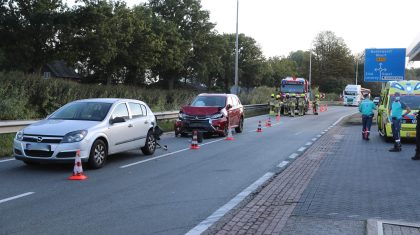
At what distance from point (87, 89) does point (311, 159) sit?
626 inches

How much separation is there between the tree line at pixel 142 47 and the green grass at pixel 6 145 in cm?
3050

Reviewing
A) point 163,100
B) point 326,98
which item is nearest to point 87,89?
point 163,100

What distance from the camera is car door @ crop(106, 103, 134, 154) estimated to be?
1061cm

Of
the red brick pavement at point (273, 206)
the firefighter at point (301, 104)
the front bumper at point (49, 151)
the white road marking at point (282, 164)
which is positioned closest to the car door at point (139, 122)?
the front bumper at point (49, 151)

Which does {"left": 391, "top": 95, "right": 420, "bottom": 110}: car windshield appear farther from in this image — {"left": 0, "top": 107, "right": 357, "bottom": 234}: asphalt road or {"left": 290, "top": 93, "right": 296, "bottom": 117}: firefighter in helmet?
{"left": 290, "top": 93, "right": 296, "bottom": 117}: firefighter in helmet

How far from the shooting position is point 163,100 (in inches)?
1170

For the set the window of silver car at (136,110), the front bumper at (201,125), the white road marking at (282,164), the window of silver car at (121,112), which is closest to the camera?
the white road marking at (282,164)

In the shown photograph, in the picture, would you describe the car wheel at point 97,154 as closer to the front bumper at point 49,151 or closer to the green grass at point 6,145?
the front bumper at point 49,151

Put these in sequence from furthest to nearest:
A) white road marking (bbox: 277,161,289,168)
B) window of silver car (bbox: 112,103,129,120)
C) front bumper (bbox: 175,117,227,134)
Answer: front bumper (bbox: 175,117,227,134)
window of silver car (bbox: 112,103,129,120)
white road marking (bbox: 277,161,289,168)

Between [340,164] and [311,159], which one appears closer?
[340,164]

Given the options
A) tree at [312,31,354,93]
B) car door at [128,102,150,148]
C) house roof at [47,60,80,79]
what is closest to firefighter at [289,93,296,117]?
car door at [128,102,150,148]

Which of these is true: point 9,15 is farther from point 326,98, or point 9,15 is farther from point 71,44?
point 326,98

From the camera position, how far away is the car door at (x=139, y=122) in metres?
11.8

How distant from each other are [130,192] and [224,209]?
71.6 inches
